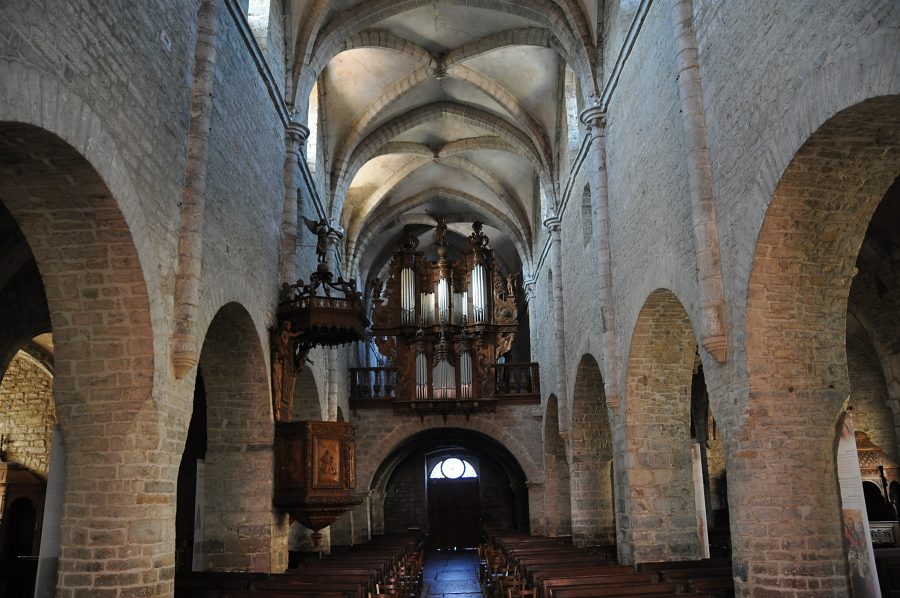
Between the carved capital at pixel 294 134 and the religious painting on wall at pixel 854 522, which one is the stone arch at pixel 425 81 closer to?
the carved capital at pixel 294 134

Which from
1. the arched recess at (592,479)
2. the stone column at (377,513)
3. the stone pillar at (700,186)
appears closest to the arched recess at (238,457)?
the stone pillar at (700,186)

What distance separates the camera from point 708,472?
21.0 m

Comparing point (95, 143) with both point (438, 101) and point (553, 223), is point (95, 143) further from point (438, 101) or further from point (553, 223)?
point (438, 101)

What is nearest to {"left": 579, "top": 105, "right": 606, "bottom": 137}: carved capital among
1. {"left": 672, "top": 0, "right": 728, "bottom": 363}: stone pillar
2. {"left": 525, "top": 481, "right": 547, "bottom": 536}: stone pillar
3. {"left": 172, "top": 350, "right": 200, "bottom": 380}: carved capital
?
{"left": 672, "top": 0, "right": 728, "bottom": 363}: stone pillar

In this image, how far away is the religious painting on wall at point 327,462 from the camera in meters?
11.8

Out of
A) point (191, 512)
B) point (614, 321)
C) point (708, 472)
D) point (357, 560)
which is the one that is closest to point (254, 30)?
point (614, 321)

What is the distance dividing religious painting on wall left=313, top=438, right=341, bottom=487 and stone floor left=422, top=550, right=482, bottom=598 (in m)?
4.71

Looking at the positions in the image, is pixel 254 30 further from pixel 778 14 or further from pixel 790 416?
pixel 790 416

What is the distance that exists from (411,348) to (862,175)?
1664 cm

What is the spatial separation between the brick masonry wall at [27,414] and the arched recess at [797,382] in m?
14.2

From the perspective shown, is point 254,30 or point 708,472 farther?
point 708,472

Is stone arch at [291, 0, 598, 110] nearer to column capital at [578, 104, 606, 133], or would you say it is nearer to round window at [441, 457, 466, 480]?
column capital at [578, 104, 606, 133]

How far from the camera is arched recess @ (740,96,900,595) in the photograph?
24.4 ft

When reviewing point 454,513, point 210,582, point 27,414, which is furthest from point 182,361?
point 454,513
